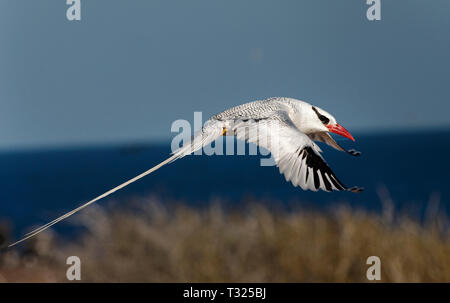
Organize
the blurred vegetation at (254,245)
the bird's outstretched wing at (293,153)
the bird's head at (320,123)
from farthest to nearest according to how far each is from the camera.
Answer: the blurred vegetation at (254,245) → the bird's head at (320,123) → the bird's outstretched wing at (293,153)

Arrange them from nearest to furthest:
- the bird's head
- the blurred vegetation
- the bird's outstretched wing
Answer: the bird's outstretched wing, the bird's head, the blurred vegetation

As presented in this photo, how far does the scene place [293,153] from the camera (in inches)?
91.0

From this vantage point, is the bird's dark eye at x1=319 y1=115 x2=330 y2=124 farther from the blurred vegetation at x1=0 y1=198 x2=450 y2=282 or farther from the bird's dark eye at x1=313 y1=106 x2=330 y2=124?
the blurred vegetation at x1=0 y1=198 x2=450 y2=282

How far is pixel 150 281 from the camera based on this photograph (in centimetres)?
467

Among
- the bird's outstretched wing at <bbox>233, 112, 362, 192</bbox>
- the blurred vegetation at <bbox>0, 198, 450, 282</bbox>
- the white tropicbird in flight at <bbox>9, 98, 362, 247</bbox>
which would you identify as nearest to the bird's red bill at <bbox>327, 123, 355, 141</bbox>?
the white tropicbird in flight at <bbox>9, 98, 362, 247</bbox>

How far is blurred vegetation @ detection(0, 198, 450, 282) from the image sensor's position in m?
4.51

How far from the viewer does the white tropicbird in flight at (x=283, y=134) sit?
2.26 m

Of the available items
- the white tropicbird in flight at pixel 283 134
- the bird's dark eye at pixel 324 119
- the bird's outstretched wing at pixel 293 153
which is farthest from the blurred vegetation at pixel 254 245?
the bird's outstretched wing at pixel 293 153

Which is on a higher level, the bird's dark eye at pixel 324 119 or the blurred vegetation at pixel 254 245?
the bird's dark eye at pixel 324 119

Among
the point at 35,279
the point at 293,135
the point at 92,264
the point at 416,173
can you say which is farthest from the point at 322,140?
the point at 416,173

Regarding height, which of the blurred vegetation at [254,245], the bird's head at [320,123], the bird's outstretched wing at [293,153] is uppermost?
the bird's head at [320,123]

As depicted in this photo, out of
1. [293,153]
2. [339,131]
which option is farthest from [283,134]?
[339,131]

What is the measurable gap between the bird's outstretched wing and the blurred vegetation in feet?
7.44

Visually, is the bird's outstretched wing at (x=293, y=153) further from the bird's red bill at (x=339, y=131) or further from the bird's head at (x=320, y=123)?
the bird's red bill at (x=339, y=131)
